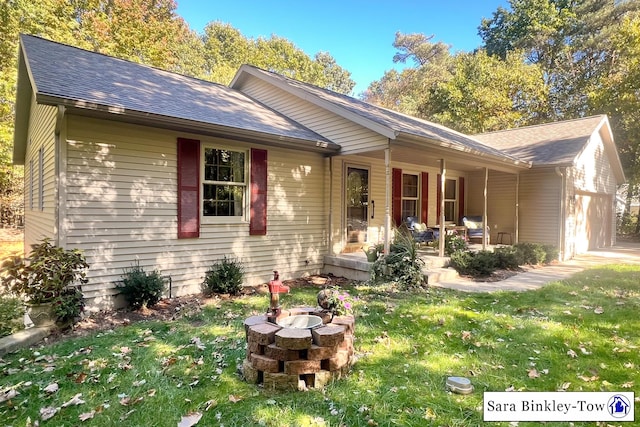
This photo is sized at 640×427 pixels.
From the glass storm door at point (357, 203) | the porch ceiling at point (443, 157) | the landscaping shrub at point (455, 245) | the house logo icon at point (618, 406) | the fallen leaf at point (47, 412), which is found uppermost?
the porch ceiling at point (443, 157)

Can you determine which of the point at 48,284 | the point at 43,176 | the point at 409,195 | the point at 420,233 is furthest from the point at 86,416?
the point at 409,195

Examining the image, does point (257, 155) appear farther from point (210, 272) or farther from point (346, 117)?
point (210, 272)

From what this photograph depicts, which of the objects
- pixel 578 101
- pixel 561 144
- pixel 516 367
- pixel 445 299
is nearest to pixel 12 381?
pixel 516 367

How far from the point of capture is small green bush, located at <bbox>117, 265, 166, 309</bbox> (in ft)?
17.6

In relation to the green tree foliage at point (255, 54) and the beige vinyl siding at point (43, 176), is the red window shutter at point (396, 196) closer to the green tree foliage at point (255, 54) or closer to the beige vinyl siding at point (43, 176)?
the beige vinyl siding at point (43, 176)

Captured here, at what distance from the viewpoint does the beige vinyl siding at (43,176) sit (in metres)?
5.71

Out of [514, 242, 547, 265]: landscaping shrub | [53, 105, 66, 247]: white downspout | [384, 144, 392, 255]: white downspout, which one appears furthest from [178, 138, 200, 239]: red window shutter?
[514, 242, 547, 265]: landscaping shrub

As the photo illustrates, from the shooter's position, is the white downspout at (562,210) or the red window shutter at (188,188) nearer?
the red window shutter at (188,188)

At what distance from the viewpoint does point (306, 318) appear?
340 cm

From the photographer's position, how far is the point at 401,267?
272 inches

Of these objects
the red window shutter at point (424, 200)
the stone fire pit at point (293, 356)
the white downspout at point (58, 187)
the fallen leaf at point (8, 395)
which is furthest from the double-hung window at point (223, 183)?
the red window shutter at point (424, 200)

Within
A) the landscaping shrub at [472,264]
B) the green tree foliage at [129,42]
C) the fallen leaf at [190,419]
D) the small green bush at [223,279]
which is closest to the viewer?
the fallen leaf at [190,419]

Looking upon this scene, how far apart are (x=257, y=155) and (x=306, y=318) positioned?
14.7 ft
